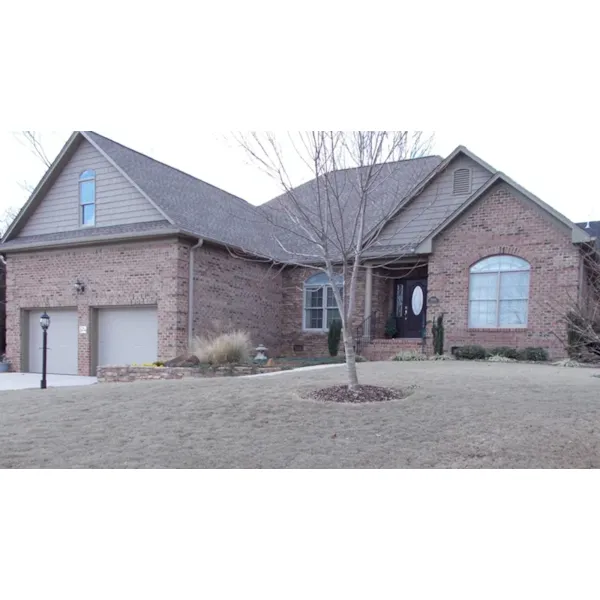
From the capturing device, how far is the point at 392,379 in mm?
8992

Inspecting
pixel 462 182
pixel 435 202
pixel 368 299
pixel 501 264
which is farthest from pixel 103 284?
pixel 501 264

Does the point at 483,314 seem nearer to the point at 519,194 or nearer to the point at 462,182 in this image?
the point at 519,194

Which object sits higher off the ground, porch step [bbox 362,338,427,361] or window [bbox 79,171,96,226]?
window [bbox 79,171,96,226]

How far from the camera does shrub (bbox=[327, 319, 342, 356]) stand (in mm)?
16047

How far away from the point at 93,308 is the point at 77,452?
10607 mm

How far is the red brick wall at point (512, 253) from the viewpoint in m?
13.6

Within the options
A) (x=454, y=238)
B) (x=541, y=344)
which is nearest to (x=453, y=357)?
(x=541, y=344)

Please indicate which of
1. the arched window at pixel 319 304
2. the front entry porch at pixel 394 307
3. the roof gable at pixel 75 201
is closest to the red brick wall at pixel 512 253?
Result: the front entry porch at pixel 394 307

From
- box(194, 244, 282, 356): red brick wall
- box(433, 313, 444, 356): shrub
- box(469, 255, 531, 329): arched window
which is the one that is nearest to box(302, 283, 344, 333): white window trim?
box(194, 244, 282, 356): red brick wall

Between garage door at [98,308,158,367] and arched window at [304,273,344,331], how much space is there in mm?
5716

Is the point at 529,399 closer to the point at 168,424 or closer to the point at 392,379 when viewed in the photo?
the point at 392,379

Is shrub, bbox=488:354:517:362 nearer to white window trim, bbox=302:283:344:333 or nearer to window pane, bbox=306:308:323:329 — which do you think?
white window trim, bbox=302:283:344:333

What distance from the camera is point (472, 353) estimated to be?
13641 mm

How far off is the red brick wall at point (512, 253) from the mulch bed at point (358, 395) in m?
7.66
